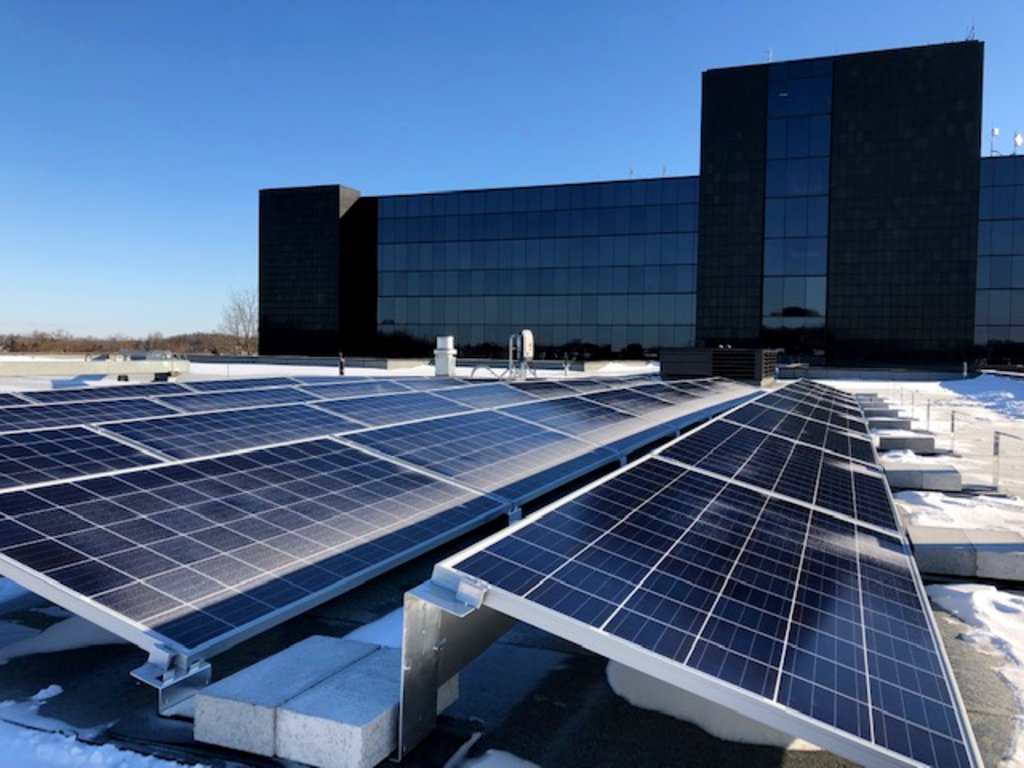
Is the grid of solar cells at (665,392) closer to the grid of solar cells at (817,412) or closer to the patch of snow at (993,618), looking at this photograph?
the grid of solar cells at (817,412)

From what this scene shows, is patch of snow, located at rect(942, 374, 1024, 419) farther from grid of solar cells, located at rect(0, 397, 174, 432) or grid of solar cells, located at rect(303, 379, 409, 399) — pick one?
grid of solar cells, located at rect(0, 397, 174, 432)

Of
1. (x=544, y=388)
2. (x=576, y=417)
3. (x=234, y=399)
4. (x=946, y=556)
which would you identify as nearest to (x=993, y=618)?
(x=946, y=556)

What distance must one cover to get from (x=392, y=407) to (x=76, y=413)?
6019mm

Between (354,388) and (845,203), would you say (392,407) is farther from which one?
(845,203)

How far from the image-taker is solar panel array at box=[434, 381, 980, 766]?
4.16m

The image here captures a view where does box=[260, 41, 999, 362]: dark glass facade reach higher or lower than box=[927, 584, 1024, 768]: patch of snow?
higher

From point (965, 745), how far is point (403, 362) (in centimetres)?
6092

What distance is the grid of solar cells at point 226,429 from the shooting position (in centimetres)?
1084

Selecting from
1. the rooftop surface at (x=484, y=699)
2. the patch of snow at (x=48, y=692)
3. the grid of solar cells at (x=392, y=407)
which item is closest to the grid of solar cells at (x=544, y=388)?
the grid of solar cells at (x=392, y=407)

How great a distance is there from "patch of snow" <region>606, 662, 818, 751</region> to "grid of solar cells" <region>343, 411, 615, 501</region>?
405 centimetres


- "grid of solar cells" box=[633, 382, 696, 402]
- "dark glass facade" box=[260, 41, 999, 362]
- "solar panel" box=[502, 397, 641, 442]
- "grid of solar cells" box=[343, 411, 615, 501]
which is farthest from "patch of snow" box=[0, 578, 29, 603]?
"dark glass facade" box=[260, 41, 999, 362]

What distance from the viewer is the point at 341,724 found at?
5.00 meters

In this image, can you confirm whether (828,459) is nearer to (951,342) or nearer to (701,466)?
(701,466)

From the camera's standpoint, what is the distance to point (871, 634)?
5.20 m
